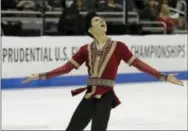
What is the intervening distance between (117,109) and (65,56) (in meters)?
3.20

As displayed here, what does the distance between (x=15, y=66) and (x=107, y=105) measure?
6638mm

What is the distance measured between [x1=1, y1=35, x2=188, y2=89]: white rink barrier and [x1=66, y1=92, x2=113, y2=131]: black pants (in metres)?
6.37

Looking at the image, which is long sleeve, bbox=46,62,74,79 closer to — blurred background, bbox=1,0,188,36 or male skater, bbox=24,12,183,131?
male skater, bbox=24,12,183,131

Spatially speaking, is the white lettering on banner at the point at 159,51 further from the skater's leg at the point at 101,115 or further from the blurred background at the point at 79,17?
the skater's leg at the point at 101,115

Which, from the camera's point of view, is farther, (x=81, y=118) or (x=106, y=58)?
(x=106, y=58)

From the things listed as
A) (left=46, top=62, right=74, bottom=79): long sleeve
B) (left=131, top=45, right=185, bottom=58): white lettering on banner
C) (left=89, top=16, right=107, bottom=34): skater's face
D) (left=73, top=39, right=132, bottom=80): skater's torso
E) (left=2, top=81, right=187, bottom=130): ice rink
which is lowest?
(left=131, top=45, right=185, bottom=58): white lettering on banner

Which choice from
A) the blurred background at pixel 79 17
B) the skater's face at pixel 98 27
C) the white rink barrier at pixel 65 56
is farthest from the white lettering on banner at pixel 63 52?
the skater's face at pixel 98 27

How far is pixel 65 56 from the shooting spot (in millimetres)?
11258

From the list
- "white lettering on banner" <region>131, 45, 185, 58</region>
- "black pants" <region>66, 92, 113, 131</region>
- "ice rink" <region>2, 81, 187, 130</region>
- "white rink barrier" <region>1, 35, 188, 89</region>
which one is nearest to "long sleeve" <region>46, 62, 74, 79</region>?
"black pants" <region>66, 92, 113, 131</region>

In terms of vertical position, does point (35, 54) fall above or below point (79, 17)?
below

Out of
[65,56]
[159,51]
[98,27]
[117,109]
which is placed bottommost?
[159,51]

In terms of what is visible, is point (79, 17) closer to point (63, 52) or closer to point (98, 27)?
point (63, 52)

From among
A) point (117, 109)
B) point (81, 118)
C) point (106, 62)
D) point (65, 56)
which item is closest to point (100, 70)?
point (106, 62)

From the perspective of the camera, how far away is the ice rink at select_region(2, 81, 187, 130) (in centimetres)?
697
